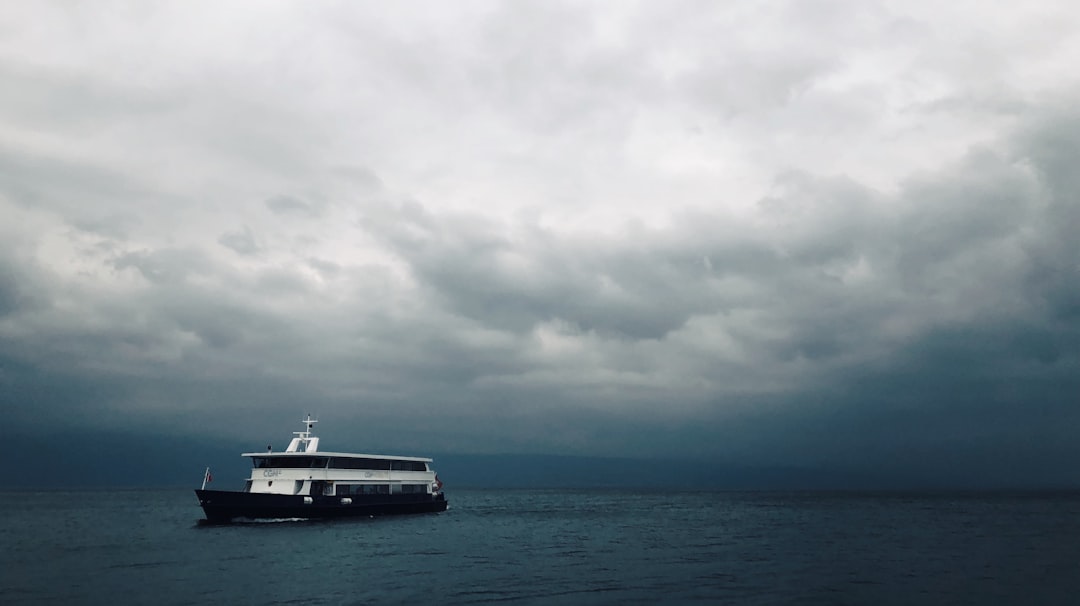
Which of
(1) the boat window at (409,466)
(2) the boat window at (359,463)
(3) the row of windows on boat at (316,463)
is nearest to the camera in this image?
(3) the row of windows on boat at (316,463)

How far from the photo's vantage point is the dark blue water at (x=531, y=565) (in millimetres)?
38094

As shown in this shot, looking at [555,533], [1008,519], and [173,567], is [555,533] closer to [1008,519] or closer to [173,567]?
[173,567]

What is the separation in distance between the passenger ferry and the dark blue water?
6.57 ft

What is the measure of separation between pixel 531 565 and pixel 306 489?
32828 mm

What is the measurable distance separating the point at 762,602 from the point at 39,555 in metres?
58.5

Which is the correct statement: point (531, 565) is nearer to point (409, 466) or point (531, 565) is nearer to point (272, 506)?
point (272, 506)

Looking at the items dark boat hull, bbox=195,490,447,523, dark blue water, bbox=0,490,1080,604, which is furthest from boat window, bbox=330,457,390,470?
Answer: dark blue water, bbox=0,490,1080,604

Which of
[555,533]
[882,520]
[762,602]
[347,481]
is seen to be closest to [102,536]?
[347,481]

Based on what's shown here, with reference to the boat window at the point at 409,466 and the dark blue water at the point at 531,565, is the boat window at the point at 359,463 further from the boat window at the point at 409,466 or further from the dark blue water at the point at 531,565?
the dark blue water at the point at 531,565

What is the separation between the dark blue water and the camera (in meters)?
38.1

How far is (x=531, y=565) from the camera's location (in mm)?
49844

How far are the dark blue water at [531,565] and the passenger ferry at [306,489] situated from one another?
2.00 m

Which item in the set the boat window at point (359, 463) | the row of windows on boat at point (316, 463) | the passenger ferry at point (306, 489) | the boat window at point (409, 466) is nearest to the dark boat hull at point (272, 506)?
the passenger ferry at point (306, 489)

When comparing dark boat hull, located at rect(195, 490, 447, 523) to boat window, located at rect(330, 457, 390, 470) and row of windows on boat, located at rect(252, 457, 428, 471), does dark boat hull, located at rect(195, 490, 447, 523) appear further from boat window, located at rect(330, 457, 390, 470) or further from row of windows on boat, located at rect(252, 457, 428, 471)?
boat window, located at rect(330, 457, 390, 470)
